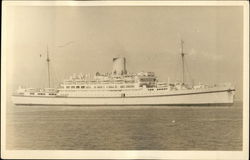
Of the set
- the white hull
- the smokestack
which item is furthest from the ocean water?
the smokestack

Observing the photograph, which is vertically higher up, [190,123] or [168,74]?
[168,74]

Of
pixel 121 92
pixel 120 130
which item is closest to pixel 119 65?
pixel 121 92

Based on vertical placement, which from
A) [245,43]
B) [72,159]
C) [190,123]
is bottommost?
[72,159]

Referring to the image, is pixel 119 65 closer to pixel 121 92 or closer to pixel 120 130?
pixel 121 92

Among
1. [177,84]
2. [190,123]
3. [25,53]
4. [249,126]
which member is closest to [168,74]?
[177,84]

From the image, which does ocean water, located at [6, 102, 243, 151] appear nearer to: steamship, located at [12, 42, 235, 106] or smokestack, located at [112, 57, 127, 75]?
steamship, located at [12, 42, 235, 106]

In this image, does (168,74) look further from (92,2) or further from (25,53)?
(25,53)
